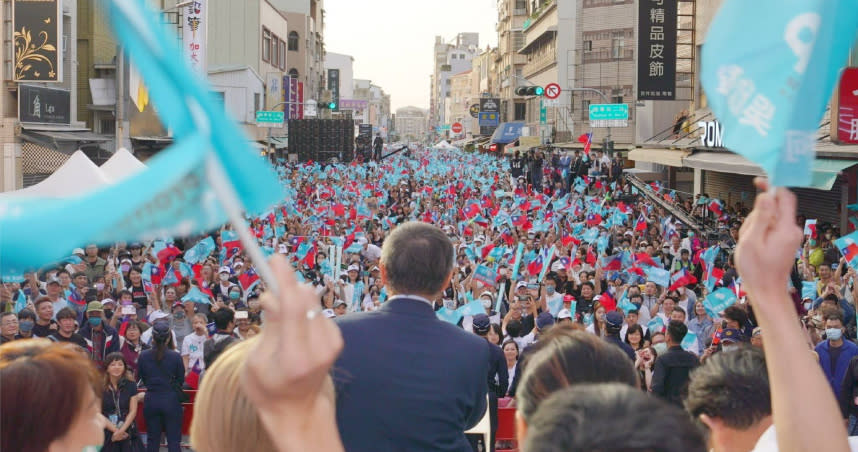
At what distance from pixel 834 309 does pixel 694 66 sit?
24.1 meters

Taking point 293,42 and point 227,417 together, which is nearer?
point 227,417

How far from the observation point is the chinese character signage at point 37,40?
73.2 feet

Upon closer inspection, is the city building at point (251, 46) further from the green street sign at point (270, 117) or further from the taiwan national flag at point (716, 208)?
the taiwan national flag at point (716, 208)

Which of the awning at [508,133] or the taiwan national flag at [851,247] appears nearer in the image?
the taiwan national flag at [851,247]

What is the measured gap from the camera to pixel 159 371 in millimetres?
8164

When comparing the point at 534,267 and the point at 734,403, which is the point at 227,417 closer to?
the point at 734,403

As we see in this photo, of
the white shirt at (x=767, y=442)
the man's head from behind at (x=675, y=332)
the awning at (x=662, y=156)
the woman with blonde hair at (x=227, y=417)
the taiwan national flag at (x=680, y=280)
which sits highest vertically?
the awning at (x=662, y=156)

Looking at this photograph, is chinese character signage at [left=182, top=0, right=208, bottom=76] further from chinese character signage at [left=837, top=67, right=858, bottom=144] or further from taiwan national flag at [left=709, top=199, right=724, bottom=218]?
chinese character signage at [left=837, top=67, right=858, bottom=144]

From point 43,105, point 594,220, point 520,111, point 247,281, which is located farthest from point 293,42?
point 247,281

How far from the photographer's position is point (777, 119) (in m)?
2.24

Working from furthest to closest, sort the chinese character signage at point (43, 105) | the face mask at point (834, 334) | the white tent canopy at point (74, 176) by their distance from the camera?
the chinese character signage at point (43, 105)
the white tent canopy at point (74, 176)
the face mask at point (834, 334)

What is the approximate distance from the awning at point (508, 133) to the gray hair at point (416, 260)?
7436 centimetres

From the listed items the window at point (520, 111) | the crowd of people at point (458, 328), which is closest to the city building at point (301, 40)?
the window at point (520, 111)

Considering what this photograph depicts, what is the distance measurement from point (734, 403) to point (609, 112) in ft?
108
